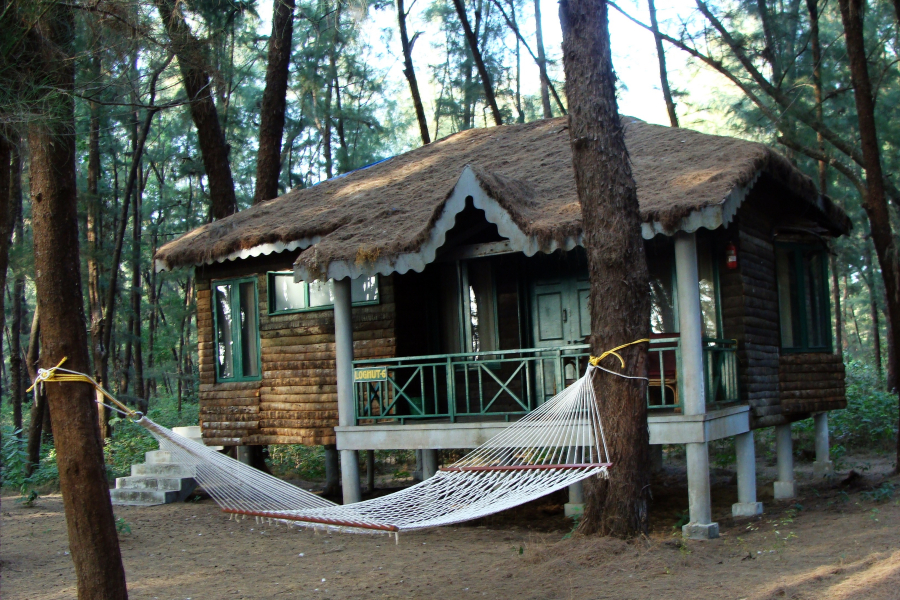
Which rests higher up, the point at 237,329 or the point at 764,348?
the point at 237,329

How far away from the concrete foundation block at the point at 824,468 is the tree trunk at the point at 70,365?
356 inches

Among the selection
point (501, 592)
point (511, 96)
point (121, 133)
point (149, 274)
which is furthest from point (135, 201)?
point (501, 592)

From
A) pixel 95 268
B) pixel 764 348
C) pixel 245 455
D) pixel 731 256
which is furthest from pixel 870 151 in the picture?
pixel 95 268

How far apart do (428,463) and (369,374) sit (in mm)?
2047

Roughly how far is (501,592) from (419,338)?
14.6 ft

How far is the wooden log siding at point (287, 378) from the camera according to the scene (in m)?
9.33

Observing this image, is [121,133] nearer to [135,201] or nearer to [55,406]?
[135,201]

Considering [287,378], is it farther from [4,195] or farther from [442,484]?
[442,484]

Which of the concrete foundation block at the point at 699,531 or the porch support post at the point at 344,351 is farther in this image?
the porch support post at the point at 344,351

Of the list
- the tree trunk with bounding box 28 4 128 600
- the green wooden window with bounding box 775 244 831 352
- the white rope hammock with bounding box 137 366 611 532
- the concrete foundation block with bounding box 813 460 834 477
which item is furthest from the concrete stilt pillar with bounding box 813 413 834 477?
the tree trunk with bounding box 28 4 128 600

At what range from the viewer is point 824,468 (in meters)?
10.6

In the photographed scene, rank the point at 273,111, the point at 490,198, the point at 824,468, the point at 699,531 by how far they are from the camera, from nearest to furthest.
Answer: the point at 699,531, the point at 490,198, the point at 824,468, the point at 273,111

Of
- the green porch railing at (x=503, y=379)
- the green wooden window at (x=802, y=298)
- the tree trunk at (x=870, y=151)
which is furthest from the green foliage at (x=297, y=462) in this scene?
the tree trunk at (x=870, y=151)

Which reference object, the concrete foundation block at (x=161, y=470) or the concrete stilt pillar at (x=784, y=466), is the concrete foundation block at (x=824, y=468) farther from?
the concrete foundation block at (x=161, y=470)
